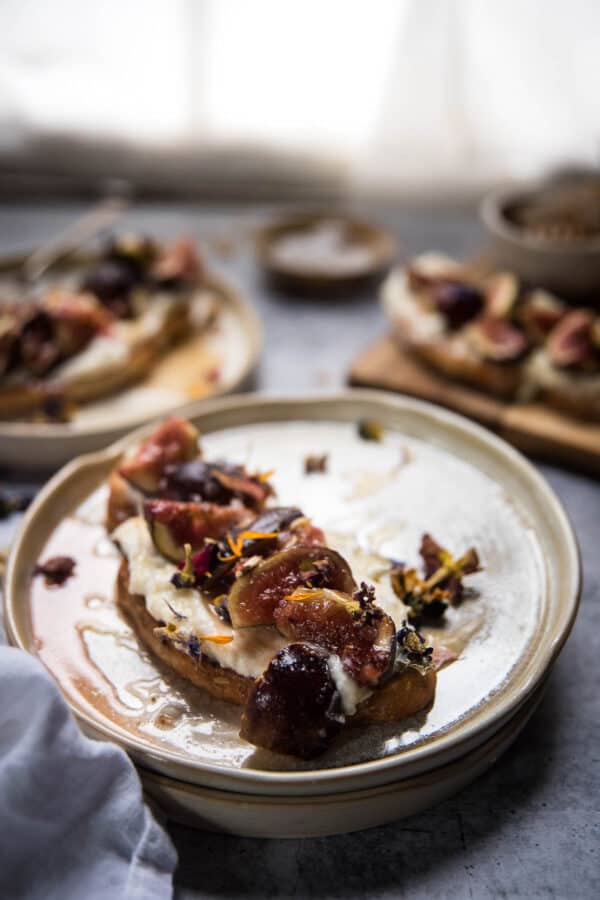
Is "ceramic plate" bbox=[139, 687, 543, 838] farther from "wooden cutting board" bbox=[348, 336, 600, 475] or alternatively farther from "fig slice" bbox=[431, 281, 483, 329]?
"fig slice" bbox=[431, 281, 483, 329]

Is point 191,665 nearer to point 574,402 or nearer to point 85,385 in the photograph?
point 85,385

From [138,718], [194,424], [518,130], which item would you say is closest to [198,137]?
[518,130]

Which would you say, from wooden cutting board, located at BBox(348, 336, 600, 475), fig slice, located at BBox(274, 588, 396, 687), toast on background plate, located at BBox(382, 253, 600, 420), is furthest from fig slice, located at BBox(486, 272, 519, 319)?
fig slice, located at BBox(274, 588, 396, 687)

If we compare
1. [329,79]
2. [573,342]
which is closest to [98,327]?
[573,342]

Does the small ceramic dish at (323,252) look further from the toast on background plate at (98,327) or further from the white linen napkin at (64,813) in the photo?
the white linen napkin at (64,813)

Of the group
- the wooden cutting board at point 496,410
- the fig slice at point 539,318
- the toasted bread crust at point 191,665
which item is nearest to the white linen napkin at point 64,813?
the toasted bread crust at point 191,665

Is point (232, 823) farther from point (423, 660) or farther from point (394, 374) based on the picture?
point (394, 374)
